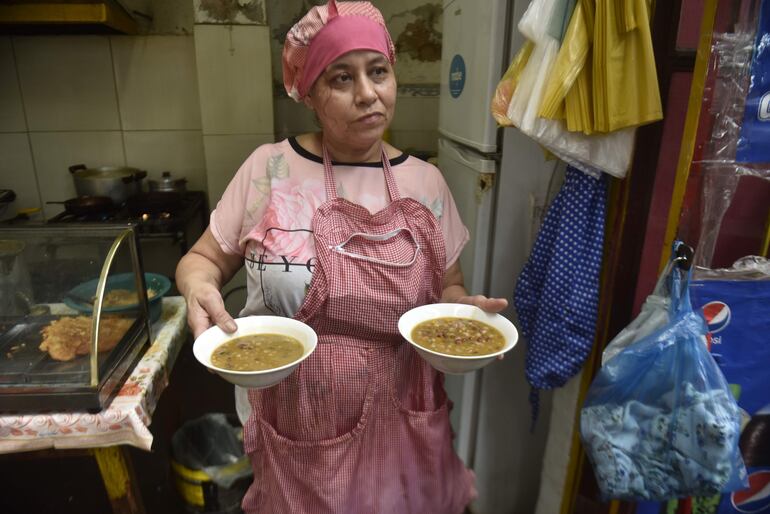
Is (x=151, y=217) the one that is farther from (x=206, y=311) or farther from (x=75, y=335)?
(x=206, y=311)

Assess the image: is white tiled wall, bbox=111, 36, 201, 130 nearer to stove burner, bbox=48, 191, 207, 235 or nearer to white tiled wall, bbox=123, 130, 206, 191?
white tiled wall, bbox=123, 130, 206, 191

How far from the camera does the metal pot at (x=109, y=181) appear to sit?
2928 millimetres

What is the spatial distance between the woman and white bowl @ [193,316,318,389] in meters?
0.03

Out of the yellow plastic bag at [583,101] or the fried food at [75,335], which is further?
the fried food at [75,335]

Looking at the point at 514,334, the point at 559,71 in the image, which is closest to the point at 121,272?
the point at 514,334

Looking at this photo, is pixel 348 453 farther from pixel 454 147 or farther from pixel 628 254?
pixel 454 147

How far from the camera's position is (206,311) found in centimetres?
119

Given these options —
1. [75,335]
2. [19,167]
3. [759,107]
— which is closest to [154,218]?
[19,167]

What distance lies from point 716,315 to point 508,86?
786 millimetres

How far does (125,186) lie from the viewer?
9.80ft

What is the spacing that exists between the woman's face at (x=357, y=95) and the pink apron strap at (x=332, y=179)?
0.09m

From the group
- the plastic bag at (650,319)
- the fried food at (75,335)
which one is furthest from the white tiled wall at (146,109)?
the plastic bag at (650,319)

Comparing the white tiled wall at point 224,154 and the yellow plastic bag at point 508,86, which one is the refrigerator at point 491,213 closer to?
the yellow plastic bag at point 508,86

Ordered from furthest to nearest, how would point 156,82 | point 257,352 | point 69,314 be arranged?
point 156,82
point 69,314
point 257,352
